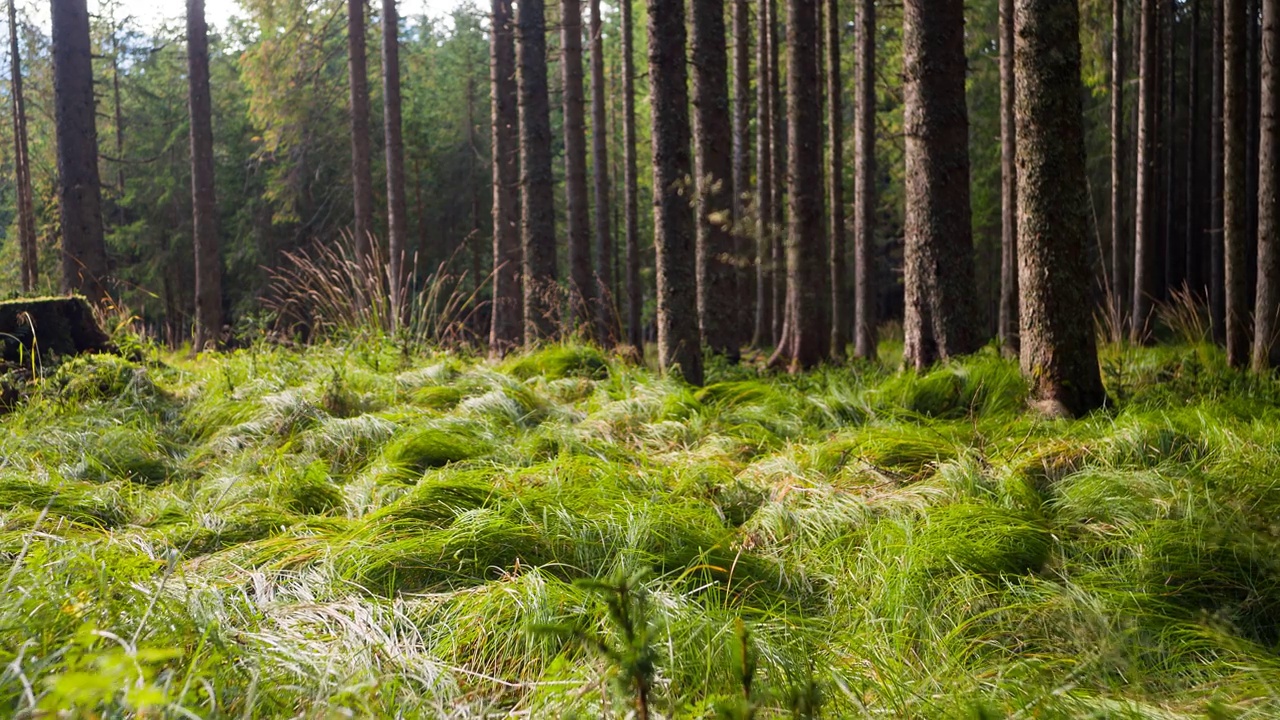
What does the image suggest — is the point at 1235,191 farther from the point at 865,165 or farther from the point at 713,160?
the point at 865,165

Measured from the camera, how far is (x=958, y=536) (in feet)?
9.80

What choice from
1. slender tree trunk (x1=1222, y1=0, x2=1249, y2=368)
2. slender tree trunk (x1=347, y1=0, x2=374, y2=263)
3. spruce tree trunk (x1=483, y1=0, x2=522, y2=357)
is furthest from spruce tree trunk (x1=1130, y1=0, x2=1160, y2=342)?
slender tree trunk (x1=347, y1=0, x2=374, y2=263)

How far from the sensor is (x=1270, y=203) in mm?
7145

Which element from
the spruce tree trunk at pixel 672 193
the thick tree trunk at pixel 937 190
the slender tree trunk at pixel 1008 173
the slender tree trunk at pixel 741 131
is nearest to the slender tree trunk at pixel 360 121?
the slender tree trunk at pixel 741 131

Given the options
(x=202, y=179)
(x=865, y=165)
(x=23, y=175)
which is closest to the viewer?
(x=865, y=165)

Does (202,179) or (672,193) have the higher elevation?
(202,179)

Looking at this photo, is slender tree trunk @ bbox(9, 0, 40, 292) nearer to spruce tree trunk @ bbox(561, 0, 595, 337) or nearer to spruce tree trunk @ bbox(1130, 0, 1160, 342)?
spruce tree trunk @ bbox(561, 0, 595, 337)

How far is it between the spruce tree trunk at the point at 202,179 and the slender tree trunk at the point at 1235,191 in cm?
1190

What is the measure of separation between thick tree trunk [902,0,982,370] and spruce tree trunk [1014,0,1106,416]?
5.13 feet

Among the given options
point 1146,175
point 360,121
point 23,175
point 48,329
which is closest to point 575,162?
point 360,121

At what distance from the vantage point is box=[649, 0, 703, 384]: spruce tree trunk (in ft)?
21.7

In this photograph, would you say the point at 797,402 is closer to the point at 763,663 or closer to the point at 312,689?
the point at 763,663

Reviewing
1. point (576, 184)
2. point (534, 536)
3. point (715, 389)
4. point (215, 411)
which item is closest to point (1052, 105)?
point (715, 389)

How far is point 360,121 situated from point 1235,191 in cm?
1173
